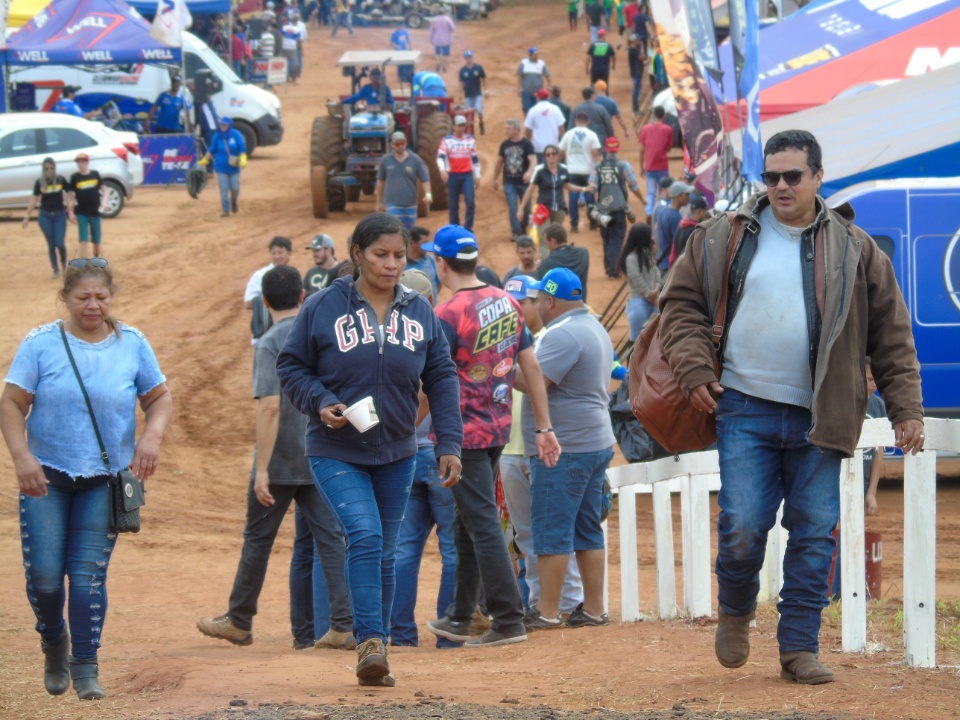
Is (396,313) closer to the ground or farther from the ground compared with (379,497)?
farther from the ground

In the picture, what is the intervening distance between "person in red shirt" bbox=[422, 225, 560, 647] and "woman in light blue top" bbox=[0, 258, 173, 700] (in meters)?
Result: 1.59

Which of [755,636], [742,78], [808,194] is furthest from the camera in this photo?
[742,78]

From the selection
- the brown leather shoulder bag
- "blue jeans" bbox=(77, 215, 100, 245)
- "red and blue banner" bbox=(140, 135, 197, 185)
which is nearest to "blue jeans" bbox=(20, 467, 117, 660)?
the brown leather shoulder bag

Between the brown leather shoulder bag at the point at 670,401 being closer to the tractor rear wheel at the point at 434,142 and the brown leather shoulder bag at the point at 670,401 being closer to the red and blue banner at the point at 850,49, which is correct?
the red and blue banner at the point at 850,49

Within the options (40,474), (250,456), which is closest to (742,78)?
(250,456)

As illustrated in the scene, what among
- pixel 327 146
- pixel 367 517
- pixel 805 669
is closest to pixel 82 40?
pixel 327 146

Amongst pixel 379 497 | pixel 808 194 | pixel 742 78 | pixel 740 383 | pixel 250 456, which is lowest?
pixel 250 456

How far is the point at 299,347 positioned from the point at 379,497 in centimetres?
67

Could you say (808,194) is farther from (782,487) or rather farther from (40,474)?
(40,474)

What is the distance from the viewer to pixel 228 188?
23.8 m

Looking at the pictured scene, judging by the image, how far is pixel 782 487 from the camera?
4.85 m

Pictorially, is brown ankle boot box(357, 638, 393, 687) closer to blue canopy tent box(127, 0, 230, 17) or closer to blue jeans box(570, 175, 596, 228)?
blue jeans box(570, 175, 596, 228)

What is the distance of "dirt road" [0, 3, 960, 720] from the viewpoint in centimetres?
474

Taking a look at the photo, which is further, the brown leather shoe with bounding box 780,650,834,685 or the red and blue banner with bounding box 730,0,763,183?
the red and blue banner with bounding box 730,0,763,183
